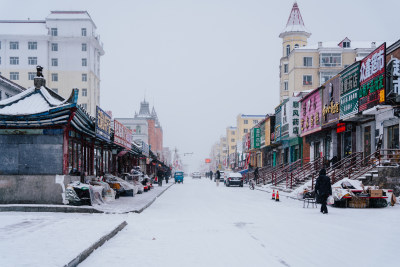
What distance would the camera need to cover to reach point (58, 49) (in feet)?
252

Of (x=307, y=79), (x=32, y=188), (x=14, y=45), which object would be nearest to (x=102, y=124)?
(x=32, y=188)

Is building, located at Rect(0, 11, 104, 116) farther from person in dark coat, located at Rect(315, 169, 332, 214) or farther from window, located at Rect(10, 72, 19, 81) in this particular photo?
person in dark coat, located at Rect(315, 169, 332, 214)

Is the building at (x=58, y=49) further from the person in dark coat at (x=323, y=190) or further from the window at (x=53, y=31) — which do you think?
the person in dark coat at (x=323, y=190)

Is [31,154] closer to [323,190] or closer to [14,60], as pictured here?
[323,190]

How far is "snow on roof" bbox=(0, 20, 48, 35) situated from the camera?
248 ft

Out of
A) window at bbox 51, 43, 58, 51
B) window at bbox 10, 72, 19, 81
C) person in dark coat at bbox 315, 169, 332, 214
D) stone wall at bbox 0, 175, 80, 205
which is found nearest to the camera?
person in dark coat at bbox 315, 169, 332, 214

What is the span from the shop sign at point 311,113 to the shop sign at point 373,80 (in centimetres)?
828

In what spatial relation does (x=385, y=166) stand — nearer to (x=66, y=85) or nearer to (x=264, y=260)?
(x=264, y=260)

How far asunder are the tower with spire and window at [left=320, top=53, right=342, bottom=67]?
19.4 feet

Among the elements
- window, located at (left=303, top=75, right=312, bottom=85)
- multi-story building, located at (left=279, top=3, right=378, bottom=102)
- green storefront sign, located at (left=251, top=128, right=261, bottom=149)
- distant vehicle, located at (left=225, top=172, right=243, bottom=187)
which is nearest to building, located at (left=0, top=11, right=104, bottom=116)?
green storefront sign, located at (left=251, top=128, right=261, bottom=149)

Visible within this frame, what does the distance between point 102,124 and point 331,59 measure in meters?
50.9

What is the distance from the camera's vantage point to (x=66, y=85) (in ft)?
251

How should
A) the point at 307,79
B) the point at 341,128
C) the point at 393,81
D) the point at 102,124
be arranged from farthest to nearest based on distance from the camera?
the point at 307,79
the point at 341,128
the point at 393,81
the point at 102,124

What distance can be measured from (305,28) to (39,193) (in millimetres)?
60888
